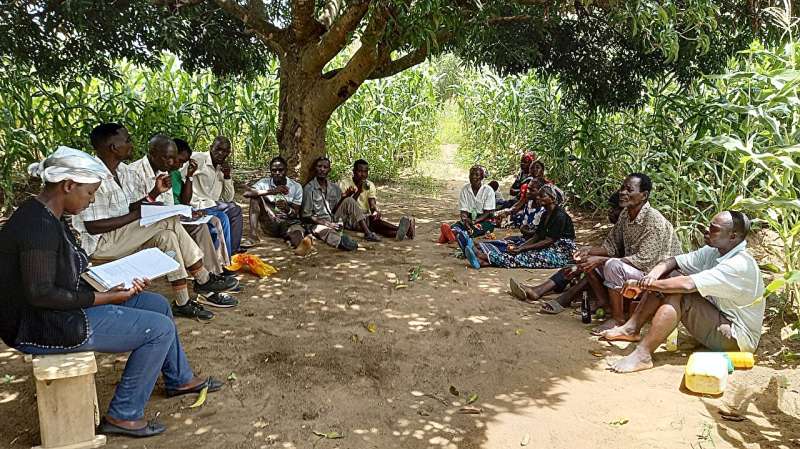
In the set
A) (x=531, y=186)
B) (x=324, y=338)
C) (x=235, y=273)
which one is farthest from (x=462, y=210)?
(x=324, y=338)

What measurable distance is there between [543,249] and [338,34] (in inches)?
113

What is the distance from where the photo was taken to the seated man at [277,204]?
6.19 meters

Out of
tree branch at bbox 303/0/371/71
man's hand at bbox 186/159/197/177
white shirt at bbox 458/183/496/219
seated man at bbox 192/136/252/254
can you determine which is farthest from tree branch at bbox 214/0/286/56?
white shirt at bbox 458/183/496/219

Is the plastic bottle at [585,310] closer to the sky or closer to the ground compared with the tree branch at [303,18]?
closer to the ground

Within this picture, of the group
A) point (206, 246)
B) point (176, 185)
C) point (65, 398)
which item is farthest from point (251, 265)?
point (65, 398)

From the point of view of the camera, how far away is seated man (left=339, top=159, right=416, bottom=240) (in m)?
6.72

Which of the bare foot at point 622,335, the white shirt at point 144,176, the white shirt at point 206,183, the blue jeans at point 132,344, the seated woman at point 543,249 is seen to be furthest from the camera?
the seated woman at point 543,249

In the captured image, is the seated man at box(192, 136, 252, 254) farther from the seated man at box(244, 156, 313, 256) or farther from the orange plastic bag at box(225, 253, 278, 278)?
the seated man at box(244, 156, 313, 256)

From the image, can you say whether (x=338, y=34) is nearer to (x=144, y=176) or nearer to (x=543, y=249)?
(x=144, y=176)

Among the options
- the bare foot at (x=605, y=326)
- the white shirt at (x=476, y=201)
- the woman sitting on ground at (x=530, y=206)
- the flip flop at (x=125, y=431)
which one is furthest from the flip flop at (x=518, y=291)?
the flip flop at (x=125, y=431)

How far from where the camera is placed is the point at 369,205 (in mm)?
6973

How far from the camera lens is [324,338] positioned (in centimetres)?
399

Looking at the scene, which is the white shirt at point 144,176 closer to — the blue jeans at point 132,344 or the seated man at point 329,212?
the blue jeans at point 132,344

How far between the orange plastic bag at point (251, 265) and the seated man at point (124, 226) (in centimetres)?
92
